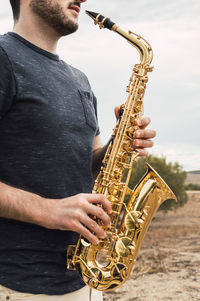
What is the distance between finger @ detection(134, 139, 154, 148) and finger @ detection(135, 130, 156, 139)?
0.12ft

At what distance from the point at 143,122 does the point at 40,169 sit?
870 mm

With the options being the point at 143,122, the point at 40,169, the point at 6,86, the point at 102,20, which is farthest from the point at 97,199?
the point at 102,20

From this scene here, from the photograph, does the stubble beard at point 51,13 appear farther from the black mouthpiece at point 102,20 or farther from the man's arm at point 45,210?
the man's arm at point 45,210

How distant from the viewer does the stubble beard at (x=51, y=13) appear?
266cm

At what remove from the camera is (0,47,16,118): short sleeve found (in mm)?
2211

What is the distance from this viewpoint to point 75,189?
2.53 m

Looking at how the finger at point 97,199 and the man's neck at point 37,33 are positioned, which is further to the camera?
the man's neck at point 37,33

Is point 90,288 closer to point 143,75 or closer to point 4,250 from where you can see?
point 4,250

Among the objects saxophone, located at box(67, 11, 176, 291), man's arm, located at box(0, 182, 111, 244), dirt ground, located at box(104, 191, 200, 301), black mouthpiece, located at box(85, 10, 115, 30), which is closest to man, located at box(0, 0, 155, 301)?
man's arm, located at box(0, 182, 111, 244)

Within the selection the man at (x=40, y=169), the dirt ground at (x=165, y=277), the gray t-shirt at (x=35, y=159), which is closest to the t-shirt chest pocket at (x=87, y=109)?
the man at (x=40, y=169)

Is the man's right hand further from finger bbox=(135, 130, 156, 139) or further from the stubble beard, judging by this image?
the stubble beard

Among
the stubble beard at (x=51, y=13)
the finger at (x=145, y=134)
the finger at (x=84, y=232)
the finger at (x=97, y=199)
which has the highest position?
the stubble beard at (x=51, y=13)

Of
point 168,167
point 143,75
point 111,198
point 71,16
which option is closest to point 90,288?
point 111,198

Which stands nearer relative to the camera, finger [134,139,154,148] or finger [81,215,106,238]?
finger [81,215,106,238]
